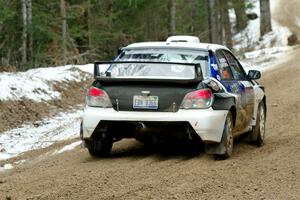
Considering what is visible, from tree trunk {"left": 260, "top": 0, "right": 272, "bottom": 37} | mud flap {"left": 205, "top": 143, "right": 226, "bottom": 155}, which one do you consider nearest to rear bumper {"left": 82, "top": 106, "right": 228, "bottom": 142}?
mud flap {"left": 205, "top": 143, "right": 226, "bottom": 155}

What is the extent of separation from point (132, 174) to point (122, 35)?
22.9 meters

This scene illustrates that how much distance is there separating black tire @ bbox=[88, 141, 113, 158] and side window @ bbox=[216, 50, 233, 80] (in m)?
1.86

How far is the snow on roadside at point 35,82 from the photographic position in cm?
1512

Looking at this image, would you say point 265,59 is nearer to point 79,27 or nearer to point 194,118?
point 79,27

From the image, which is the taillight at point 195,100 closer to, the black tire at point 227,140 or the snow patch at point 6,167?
the black tire at point 227,140

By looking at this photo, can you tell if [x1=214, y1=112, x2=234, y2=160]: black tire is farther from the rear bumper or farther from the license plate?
the license plate

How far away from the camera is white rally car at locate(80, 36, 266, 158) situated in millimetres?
8383

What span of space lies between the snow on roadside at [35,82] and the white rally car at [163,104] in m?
6.18

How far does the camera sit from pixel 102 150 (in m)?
9.24

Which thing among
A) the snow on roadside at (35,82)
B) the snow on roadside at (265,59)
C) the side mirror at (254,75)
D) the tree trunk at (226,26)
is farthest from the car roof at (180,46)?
the tree trunk at (226,26)

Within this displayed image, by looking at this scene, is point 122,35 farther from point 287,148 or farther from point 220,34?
point 287,148

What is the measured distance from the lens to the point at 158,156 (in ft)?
29.9

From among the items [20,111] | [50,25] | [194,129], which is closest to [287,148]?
[194,129]

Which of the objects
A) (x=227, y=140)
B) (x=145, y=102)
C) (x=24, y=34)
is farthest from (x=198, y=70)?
(x=24, y=34)
